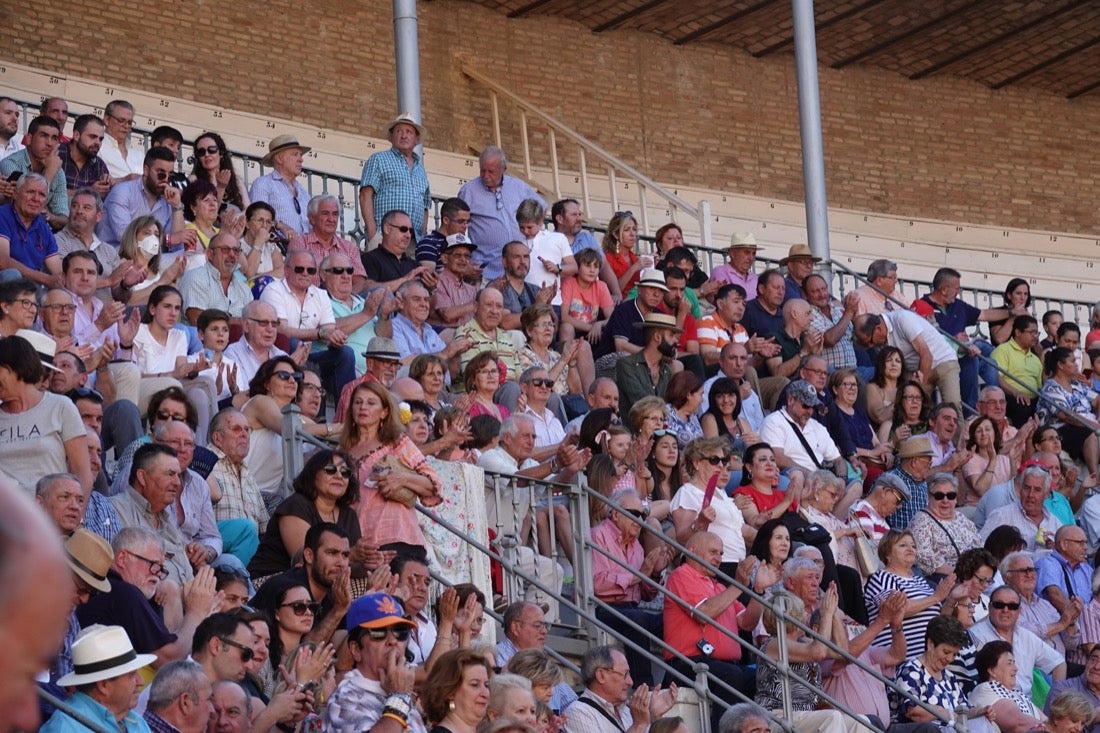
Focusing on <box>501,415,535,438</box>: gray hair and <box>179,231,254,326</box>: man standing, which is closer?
<box>501,415,535,438</box>: gray hair

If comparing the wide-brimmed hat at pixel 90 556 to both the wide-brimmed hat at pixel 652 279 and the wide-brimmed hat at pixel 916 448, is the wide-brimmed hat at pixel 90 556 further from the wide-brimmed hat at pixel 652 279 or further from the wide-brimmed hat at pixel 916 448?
the wide-brimmed hat at pixel 916 448

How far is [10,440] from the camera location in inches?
241

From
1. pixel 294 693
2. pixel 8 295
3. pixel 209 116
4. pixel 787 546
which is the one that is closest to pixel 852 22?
pixel 209 116

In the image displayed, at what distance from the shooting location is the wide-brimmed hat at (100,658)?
4.49 m

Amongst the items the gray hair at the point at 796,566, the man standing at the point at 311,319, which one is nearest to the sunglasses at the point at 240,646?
the gray hair at the point at 796,566

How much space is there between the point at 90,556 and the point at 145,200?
16.2ft

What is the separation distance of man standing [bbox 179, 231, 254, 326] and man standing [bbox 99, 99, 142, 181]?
1.91 metres

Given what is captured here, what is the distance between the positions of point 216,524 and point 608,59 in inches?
527

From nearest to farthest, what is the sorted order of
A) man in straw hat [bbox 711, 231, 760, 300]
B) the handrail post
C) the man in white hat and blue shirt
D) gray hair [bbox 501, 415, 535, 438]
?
1. the man in white hat and blue shirt
2. the handrail post
3. gray hair [bbox 501, 415, 535, 438]
4. man in straw hat [bbox 711, 231, 760, 300]

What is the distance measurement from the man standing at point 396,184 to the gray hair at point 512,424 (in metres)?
3.65

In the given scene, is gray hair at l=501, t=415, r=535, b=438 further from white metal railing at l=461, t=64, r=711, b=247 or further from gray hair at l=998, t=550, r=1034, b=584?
white metal railing at l=461, t=64, r=711, b=247

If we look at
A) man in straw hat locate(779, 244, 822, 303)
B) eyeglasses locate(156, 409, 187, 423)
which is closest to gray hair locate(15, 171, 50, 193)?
eyeglasses locate(156, 409, 187, 423)

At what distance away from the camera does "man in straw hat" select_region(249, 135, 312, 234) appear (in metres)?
10.9

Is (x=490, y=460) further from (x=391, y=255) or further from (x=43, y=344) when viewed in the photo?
(x=391, y=255)
